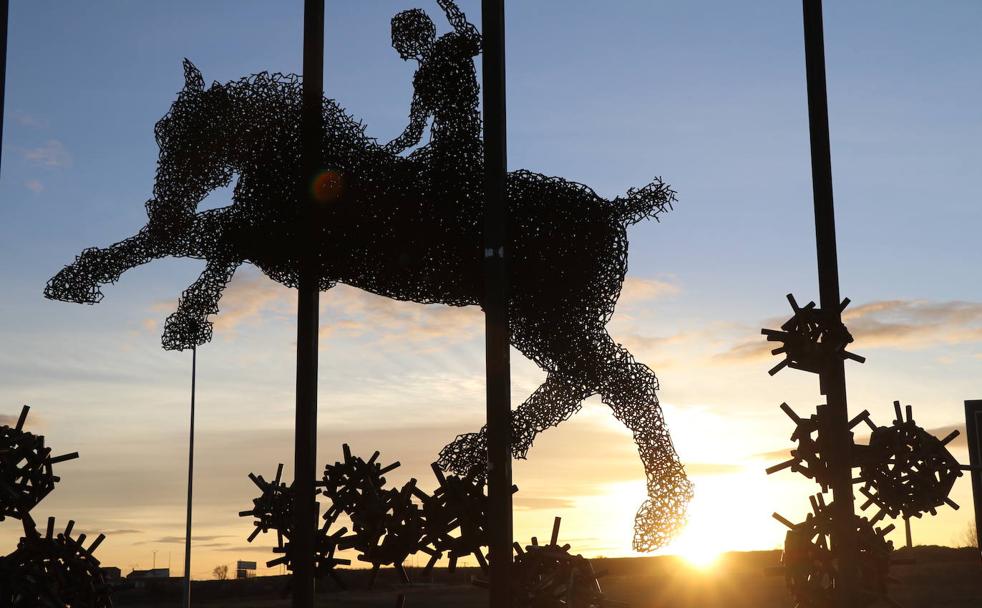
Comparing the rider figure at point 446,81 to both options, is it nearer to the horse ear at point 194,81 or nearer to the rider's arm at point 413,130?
the rider's arm at point 413,130

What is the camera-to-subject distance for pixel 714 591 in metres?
22.3

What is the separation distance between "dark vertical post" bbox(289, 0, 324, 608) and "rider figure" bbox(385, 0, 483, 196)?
1.08 m

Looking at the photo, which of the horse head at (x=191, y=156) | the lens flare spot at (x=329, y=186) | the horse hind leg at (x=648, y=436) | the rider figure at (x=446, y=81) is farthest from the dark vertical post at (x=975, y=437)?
the horse head at (x=191, y=156)

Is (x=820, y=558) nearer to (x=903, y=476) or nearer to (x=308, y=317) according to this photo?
(x=903, y=476)

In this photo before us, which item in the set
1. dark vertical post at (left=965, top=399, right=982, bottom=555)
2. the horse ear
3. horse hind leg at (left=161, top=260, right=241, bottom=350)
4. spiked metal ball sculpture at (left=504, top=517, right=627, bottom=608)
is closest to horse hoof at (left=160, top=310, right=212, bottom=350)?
horse hind leg at (left=161, top=260, right=241, bottom=350)

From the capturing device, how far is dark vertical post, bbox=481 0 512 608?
6711 millimetres

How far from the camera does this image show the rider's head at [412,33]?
9.09 m

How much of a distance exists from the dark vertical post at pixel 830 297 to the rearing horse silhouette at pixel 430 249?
210 cm

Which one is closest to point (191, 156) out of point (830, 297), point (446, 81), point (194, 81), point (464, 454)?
point (194, 81)

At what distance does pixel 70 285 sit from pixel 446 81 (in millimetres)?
3442

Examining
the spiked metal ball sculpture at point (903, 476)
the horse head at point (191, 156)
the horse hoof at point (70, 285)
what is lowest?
the spiked metal ball sculpture at point (903, 476)

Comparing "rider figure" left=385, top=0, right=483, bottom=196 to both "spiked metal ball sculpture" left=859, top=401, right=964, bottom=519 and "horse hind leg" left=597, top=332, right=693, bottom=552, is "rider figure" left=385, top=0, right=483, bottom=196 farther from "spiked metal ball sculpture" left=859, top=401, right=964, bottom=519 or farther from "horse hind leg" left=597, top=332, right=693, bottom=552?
"spiked metal ball sculpture" left=859, top=401, right=964, bottom=519

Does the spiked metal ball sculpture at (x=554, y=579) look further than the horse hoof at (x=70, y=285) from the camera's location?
No

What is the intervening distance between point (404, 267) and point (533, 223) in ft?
3.47
